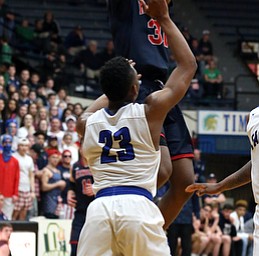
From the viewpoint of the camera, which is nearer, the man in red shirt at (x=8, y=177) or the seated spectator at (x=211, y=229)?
the man in red shirt at (x=8, y=177)

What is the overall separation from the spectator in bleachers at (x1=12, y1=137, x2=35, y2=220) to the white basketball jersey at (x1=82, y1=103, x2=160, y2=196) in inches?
328

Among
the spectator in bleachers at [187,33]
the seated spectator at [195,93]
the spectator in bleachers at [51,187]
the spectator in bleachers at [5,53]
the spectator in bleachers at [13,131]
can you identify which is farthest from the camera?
the spectator in bleachers at [187,33]

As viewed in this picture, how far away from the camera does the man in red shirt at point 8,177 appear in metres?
12.9

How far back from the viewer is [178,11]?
25.8 metres

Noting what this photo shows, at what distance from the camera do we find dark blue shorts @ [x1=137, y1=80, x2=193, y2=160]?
644 centimetres

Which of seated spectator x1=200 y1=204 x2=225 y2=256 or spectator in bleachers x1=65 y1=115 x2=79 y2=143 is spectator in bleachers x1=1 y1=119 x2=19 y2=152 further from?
seated spectator x1=200 y1=204 x2=225 y2=256

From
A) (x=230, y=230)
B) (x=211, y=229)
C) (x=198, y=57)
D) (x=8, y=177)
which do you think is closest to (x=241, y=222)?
(x=230, y=230)

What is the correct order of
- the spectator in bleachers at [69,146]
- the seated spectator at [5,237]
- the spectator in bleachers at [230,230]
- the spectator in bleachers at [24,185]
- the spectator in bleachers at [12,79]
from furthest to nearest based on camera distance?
the spectator in bleachers at [12,79]
the spectator in bleachers at [230,230]
the spectator in bleachers at [69,146]
the spectator in bleachers at [24,185]
the seated spectator at [5,237]

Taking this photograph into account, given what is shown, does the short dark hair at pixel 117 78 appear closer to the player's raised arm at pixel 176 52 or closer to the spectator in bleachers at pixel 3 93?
the player's raised arm at pixel 176 52

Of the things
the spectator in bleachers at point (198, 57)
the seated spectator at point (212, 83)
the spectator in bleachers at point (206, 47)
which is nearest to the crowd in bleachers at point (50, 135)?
the seated spectator at point (212, 83)

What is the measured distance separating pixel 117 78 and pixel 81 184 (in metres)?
5.03

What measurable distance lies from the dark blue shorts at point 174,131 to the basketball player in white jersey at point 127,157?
129cm

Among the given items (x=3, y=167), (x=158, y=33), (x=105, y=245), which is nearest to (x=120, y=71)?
(x=105, y=245)

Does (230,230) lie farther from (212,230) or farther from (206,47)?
(206,47)
